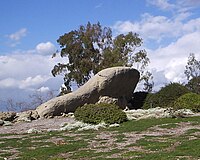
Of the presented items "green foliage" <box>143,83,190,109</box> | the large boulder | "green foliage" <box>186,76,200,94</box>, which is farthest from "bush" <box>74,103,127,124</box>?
"green foliage" <box>186,76,200,94</box>

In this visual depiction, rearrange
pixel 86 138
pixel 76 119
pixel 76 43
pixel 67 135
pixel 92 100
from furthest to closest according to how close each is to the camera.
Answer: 1. pixel 76 43
2. pixel 92 100
3. pixel 76 119
4. pixel 67 135
5. pixel 86 138

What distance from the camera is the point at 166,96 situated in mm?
31734

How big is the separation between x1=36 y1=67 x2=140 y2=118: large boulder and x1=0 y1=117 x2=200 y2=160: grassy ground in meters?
8.40

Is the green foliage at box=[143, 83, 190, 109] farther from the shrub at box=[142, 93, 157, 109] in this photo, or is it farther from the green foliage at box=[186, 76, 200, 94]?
the green foliage at box=[186, 76, 200, 94]

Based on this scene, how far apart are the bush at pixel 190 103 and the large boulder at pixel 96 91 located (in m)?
5.83

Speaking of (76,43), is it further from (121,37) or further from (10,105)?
(10,105)

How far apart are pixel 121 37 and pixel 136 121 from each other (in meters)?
24.5

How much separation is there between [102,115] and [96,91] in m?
7.90

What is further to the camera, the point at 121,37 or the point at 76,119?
the point at 121,37

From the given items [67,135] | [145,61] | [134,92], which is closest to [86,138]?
[67,135]

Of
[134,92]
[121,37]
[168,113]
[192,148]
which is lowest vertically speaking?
[192,148]

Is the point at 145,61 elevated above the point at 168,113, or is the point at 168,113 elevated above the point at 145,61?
the point at 145,61

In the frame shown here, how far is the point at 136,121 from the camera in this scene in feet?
74.9

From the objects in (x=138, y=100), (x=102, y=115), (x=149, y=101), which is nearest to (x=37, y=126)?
(x=102, y=115)
